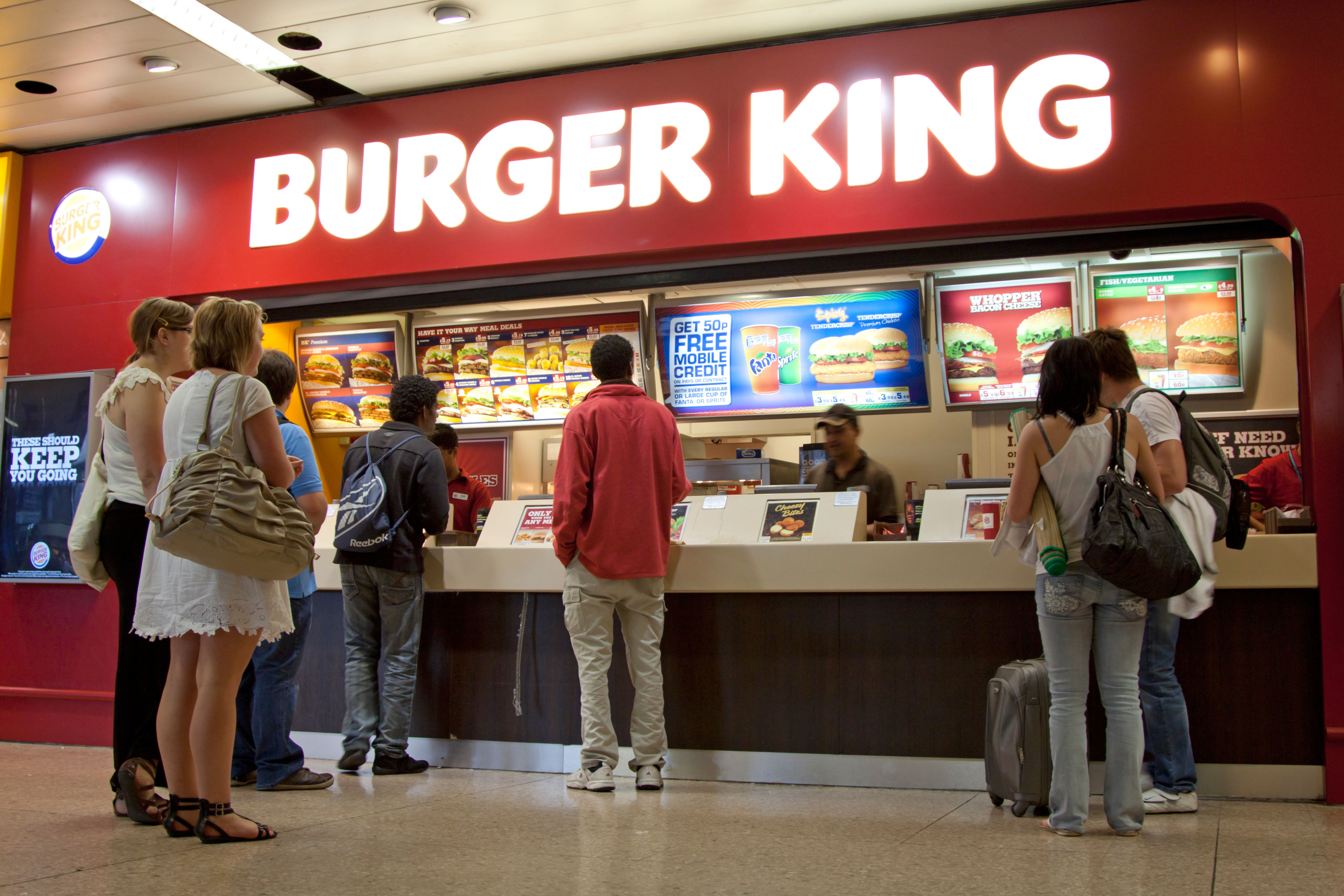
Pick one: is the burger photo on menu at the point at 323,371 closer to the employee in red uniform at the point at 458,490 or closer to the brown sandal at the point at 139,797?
the employee in red uniform at the point at 458,490

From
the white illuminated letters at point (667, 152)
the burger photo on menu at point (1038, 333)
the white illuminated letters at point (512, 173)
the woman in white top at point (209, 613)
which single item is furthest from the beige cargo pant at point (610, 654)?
the burger photo on menu at point (1038, 333)

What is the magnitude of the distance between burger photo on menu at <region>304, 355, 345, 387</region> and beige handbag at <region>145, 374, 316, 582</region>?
397 cm

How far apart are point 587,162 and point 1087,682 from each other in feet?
11.1

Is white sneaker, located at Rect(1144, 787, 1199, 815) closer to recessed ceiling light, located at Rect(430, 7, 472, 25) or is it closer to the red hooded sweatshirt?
the red hooded sweatshirt

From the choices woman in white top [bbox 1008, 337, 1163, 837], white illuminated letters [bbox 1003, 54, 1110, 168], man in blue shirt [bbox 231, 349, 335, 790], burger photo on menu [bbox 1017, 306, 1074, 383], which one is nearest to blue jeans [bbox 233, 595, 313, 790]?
man in blue shirt [bbox 231, 349, 335, 790]

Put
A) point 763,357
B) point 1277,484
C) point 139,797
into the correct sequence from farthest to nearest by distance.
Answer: point 763,357, point 1277,484, point 139,797

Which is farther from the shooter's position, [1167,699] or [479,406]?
[479,406]

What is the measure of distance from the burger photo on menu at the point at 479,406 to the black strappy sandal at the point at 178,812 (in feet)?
12.5

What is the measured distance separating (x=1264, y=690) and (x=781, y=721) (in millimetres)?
1808

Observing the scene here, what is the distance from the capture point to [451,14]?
488 centimetres

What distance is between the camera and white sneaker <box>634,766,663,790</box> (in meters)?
4.08

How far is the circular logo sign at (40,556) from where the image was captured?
19.1 ft

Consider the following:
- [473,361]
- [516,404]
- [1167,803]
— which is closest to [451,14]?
[473,361]

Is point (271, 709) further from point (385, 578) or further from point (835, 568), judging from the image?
point (835, 568)
